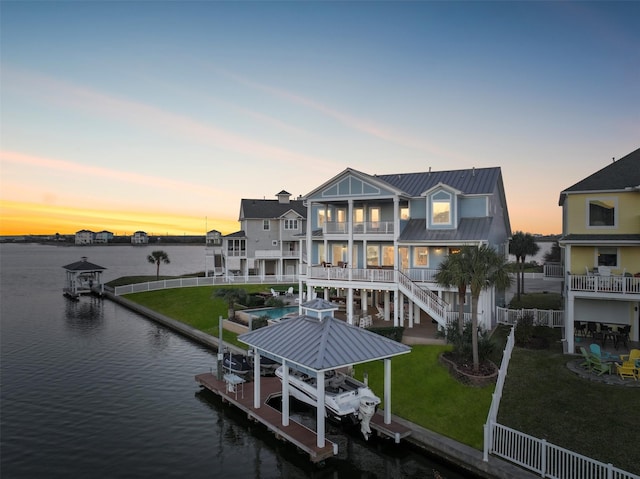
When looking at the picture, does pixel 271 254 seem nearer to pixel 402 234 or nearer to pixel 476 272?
pixel 402 234

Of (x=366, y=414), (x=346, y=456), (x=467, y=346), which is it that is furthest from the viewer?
(x=467, y=346)

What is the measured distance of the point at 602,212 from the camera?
23281 millimetres

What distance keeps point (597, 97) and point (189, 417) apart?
1249 inches

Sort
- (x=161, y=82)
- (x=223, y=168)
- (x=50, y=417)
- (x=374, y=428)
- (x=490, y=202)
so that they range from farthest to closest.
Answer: (x=223, y=168) → (x=161, y=82) → (x=490, y=202) → (x=50, y=417) → (x=374, y=428)

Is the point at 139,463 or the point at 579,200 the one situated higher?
the point at 579,200

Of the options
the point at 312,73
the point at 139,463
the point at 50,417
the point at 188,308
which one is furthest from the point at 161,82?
the point at 139,463

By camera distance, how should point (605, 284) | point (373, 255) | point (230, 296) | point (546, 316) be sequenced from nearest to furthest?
point (605, 284) → point (546, 316) → point (373, 255) → point (230, 296)

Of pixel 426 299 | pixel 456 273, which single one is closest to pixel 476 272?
pixel 456 273

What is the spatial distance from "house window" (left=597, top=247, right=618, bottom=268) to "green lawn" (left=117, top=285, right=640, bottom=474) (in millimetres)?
5082

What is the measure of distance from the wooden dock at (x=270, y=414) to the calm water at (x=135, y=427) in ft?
1.72

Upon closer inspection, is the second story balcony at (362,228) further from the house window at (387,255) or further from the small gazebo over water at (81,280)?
the small gazebo over water at (81,280)

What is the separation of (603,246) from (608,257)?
26.3 inches

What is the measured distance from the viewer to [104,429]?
1795cm

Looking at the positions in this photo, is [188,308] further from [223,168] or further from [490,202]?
[490,202]
